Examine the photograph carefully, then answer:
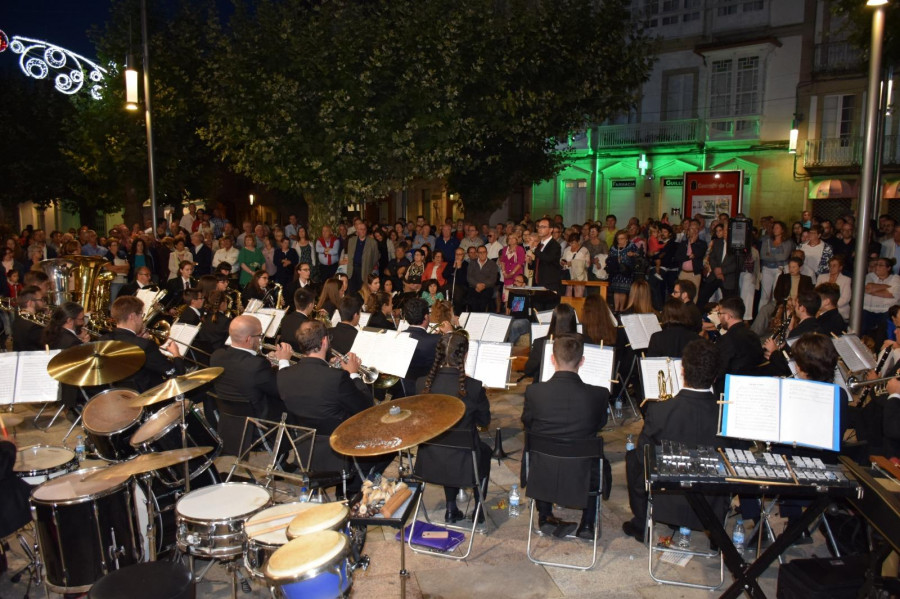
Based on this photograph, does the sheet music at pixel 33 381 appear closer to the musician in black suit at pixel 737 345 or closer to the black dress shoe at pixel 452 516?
the black dress shoe at pixel 452 516

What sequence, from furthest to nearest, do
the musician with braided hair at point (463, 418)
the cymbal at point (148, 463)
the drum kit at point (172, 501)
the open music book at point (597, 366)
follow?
the open music book at point (597, 366), the musician with braided hair at point (463, 418), the cymbal at point (148, 463), the drum kit at point (172, 501)

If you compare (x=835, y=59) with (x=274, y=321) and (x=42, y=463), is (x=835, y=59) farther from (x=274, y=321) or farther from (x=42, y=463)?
(x=42, y=463)

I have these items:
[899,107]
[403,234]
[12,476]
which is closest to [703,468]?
[12,476]

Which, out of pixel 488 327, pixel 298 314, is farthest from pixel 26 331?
pixel 488 327

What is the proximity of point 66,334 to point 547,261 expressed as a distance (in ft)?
23.0

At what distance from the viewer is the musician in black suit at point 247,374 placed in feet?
18.3

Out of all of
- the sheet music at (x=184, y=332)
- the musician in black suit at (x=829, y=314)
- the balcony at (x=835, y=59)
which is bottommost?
the sheet music at (x=184, y=332)

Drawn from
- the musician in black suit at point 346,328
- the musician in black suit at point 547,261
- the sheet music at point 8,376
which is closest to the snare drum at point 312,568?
the musician in black suit at point 346,328

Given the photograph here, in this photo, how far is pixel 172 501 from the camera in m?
4.94

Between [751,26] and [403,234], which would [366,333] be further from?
[751,26]

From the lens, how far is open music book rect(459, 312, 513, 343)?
7434 mm

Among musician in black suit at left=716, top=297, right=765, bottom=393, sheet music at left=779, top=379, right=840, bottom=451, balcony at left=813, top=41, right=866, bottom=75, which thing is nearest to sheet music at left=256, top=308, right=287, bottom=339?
musician in black suit at left=716, top=297, right=765, bottom=393

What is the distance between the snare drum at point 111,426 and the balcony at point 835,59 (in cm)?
2341

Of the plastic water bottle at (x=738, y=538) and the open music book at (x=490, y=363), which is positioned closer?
the plastic water bottle at (x=738, y=538)
